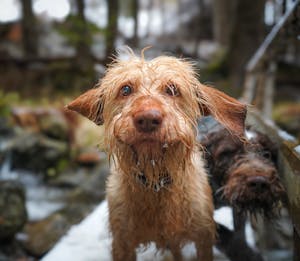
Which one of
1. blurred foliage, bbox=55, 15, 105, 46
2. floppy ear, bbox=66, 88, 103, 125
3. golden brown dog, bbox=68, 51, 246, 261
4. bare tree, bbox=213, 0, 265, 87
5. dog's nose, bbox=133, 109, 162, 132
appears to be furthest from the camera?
→ blurred foliage, bbox=55, 15, 105, 46

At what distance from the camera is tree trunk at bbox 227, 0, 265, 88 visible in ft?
46.1

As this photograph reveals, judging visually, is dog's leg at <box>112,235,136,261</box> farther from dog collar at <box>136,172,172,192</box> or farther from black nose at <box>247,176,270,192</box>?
black nose at <box>247,176,270,192</box>

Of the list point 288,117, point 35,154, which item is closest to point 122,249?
point 35,154

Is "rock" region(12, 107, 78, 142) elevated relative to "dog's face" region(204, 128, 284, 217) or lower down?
lower down

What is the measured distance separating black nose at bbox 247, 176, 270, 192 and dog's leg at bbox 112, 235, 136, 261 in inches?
39.8

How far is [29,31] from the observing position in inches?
868

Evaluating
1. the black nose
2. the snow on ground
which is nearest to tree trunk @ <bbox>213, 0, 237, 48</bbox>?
the snow on ground

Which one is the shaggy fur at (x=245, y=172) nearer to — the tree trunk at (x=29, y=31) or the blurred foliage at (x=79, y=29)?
the blurred foliage at (x=79, y=29)

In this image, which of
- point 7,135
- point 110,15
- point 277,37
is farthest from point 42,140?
point 277,37

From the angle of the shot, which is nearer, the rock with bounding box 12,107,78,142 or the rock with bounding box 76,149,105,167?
the rock with bounding box 76,149,105,167

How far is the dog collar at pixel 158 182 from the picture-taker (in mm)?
3125

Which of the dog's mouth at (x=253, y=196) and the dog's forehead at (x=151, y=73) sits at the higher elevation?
the dog's forehead at (x=151, y=73)

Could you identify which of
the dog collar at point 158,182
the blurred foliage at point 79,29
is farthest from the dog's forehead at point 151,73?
the blurred foliage at point 79,29

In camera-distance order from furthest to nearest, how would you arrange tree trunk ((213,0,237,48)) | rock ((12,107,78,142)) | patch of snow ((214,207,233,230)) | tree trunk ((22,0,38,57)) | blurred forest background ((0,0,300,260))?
tree trunk ((213,0,237,48))
tree trunk ((22,0,38,57))
rock ((12,107,78,142))
blurred forest background ((0,0,300,260))
patch of snow ((214,207,233,230))
